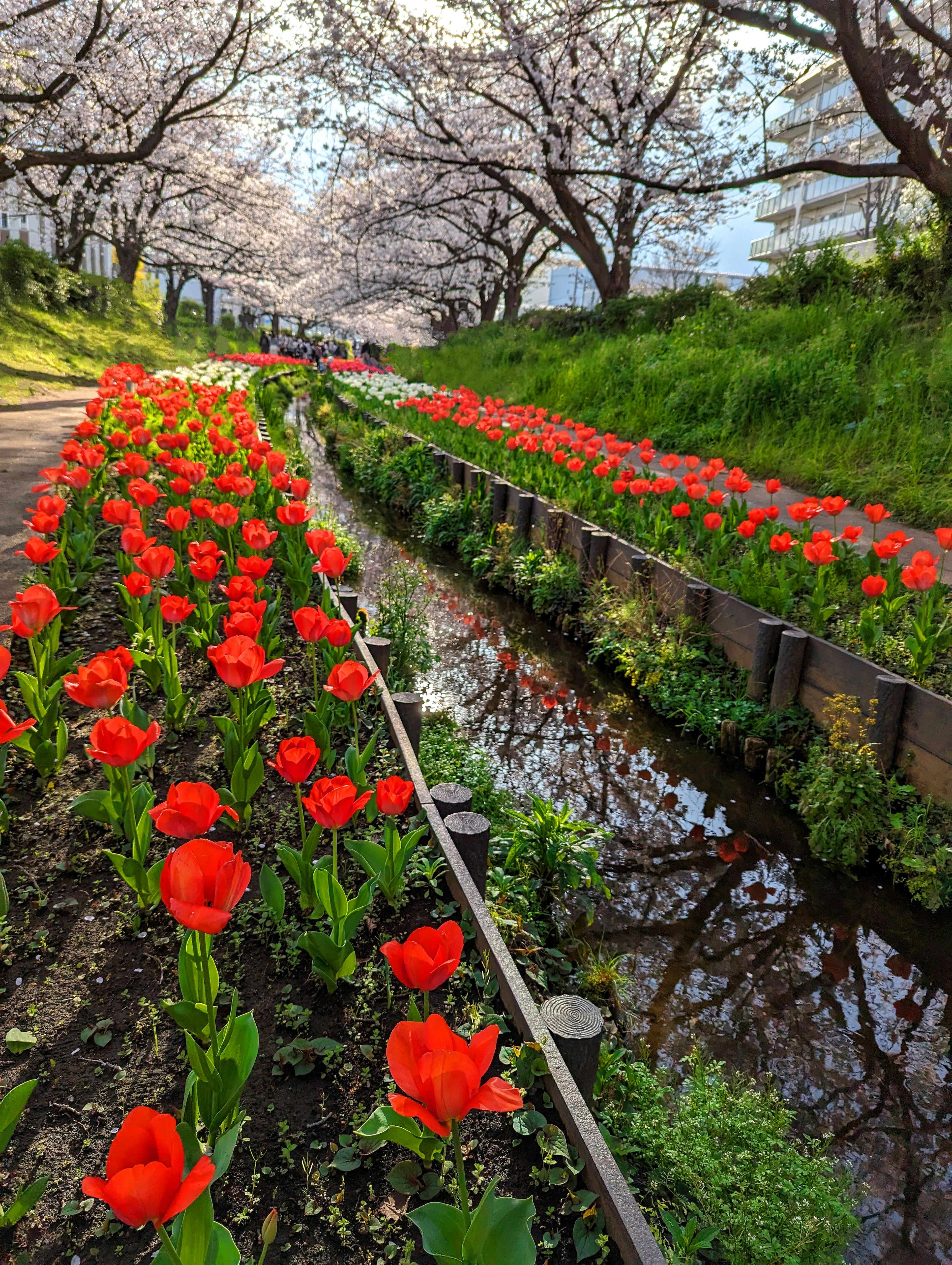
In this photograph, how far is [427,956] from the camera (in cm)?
123

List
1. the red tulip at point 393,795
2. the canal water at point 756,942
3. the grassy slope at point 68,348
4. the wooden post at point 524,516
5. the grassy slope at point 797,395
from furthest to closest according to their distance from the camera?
the grassy slope at point 68,348, the wooden post at point 524,516, the grassy slope at point 797,395, the canal water at point 756,942, the red tulip at point 393,795

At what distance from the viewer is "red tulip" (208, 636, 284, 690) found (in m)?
2.18

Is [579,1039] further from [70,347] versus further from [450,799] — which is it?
[70,347]

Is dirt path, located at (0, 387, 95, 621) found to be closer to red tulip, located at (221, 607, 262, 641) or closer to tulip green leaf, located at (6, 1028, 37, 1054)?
red tulip, located at (221, 607, 262, 641)

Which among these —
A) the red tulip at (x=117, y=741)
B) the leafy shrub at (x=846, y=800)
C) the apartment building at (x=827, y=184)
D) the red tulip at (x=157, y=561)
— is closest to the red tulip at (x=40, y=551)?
the red tulip at (x=157, y=561)

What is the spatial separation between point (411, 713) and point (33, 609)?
4.70ft

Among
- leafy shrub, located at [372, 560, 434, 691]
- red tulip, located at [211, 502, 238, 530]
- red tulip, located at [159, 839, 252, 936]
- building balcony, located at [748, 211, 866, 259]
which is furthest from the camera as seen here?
building balcony, located at [748, 211, 866, 259]

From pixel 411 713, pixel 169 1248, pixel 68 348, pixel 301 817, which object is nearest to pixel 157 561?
pixel 411 713

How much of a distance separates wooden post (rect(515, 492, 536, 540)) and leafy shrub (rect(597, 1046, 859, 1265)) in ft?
17.9

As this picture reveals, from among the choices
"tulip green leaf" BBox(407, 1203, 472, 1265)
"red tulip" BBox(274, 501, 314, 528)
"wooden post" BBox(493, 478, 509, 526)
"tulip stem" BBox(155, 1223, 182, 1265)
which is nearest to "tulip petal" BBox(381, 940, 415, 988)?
"tulip green leaf" BBox(407, 1203, 472, 1265)

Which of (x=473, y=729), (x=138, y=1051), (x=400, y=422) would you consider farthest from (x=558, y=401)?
(x=138, y=1051)

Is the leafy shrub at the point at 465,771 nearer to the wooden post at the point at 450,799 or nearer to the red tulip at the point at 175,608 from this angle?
the wooden post at the point at 450,799

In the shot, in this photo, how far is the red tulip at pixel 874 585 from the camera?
388cm

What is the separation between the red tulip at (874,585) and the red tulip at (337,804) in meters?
3.10
